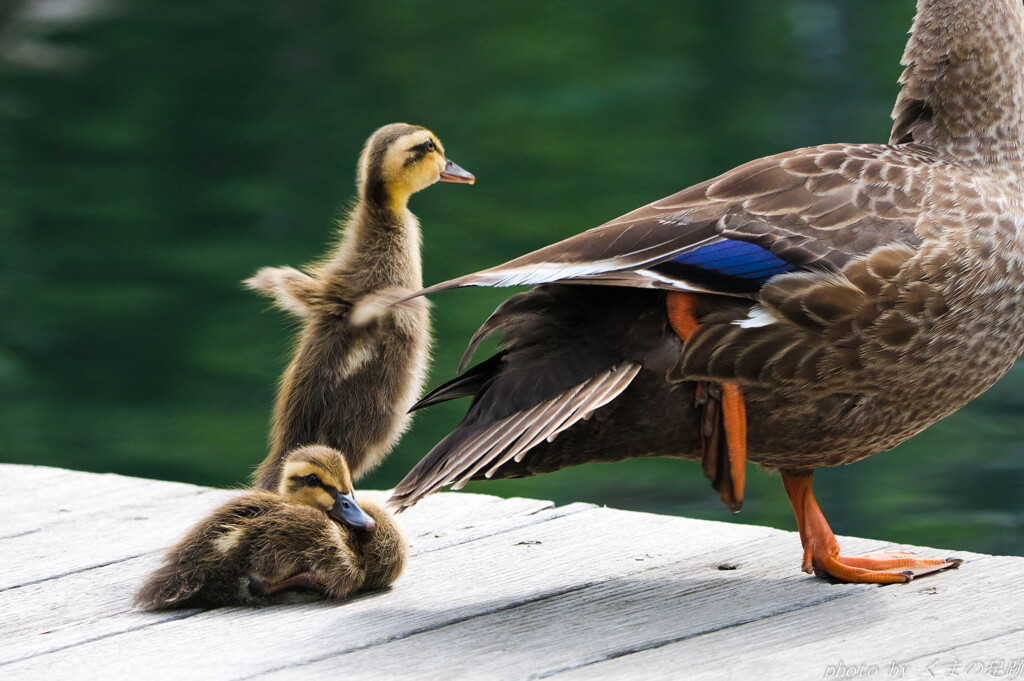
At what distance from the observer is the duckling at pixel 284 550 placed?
130 inches

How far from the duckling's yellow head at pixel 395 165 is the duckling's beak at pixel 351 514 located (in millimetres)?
1561

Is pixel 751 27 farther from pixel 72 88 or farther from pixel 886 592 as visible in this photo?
pixel 886 592

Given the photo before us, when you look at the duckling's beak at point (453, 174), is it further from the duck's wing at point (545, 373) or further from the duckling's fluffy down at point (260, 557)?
the duckling's fluffy down at point (260, 557)

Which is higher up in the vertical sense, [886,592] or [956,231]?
[956,231]

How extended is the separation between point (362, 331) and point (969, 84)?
1892 millimetres

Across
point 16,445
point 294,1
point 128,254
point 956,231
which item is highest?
point 294,1

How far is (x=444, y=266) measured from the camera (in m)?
10.6

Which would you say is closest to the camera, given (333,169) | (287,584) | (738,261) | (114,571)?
(738,261)

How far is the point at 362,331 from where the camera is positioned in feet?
14.7

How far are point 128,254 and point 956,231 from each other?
9.79m

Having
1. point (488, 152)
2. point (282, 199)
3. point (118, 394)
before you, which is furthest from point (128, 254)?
point (488, 152)

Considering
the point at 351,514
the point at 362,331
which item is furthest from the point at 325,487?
the point at 362,331

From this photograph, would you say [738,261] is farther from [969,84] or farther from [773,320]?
[969,84]

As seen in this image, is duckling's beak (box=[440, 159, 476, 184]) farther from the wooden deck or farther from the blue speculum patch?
the blue speculum patch
